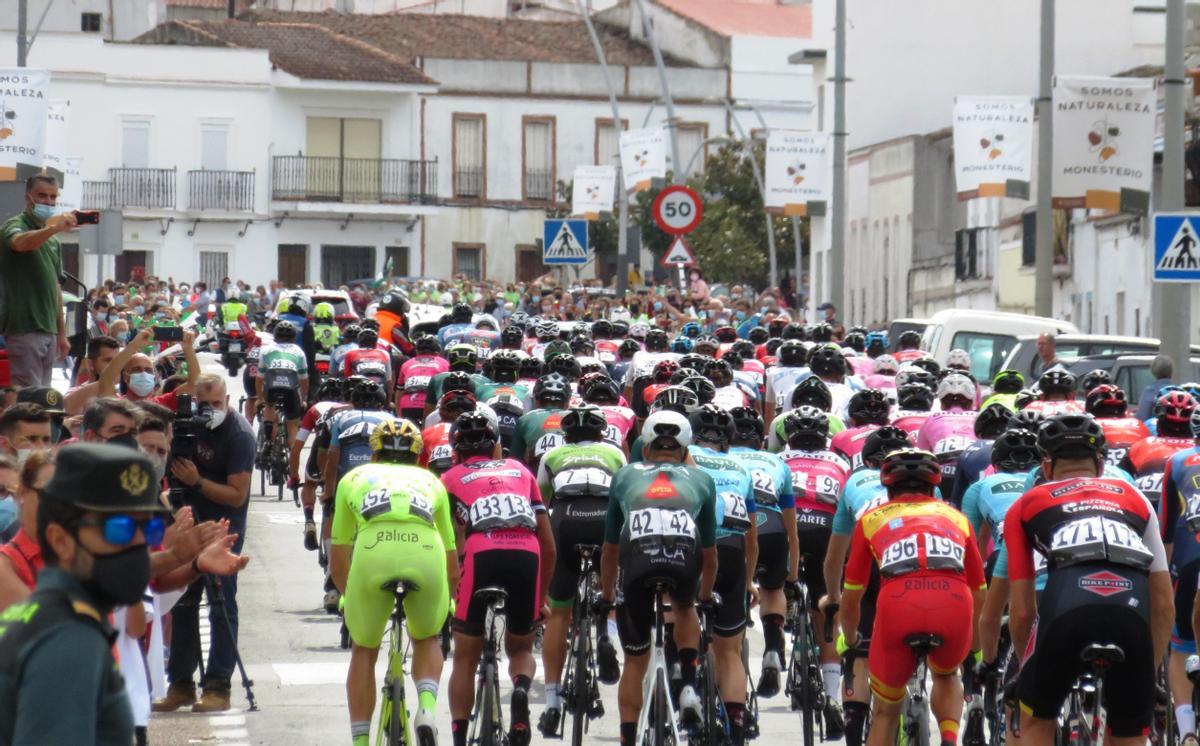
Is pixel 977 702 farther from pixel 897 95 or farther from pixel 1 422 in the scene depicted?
pixel 897 95

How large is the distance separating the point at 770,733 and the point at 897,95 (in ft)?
157

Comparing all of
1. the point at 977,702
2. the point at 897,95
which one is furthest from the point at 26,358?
the point at 897,95

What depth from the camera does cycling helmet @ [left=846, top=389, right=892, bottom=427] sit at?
14641mm

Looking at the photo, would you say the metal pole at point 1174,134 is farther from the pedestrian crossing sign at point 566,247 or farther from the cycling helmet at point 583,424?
the pedestrian crossing sign at point 566,247

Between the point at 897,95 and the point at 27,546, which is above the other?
the point at 897,95

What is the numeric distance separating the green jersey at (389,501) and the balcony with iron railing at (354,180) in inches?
2443

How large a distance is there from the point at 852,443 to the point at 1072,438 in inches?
185

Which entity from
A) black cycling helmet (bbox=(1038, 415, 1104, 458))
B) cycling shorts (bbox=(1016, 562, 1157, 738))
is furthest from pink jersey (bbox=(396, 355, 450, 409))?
cycling shorts (bbox=(1016, 562, 1157, 738))

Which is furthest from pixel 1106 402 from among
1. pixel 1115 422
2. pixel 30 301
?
pixel 30 301

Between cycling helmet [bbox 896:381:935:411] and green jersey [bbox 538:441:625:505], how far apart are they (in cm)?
327

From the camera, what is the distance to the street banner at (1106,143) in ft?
80.8

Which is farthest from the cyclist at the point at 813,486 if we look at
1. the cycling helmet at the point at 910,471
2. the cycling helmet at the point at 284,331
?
the cycling helmet at the point at 284,331

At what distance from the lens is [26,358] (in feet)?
49.6

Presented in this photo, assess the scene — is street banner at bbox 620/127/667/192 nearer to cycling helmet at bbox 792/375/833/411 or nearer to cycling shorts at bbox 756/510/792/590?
cycling helmet at bbox 792/375/833/411
